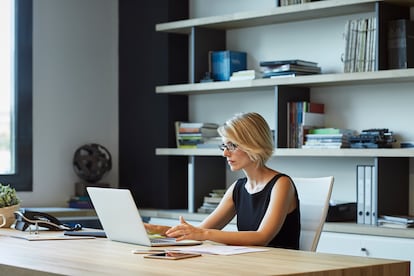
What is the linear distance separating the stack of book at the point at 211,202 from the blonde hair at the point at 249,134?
1.75 meters

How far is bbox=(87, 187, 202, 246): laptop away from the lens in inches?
118

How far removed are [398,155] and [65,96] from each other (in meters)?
2.55

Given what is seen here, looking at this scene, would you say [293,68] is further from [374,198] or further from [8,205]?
[8,205]

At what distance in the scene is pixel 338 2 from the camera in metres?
4.55

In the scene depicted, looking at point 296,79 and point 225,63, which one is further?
point 225,63

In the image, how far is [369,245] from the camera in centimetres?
425

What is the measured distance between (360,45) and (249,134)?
1371 mm

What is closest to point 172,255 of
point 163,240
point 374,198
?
point 163,240

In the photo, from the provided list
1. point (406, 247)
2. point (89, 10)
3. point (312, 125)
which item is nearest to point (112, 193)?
point (406, 247)

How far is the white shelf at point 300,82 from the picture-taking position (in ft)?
14.2

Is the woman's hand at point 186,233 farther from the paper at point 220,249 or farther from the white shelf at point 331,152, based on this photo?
the white shelf at point 331,152

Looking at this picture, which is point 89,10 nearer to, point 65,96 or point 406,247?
point 65,96

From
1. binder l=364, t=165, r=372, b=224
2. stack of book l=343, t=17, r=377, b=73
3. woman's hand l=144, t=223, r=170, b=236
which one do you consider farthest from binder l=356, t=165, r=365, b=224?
woman's hand l=144, t=223, r=170, b=236

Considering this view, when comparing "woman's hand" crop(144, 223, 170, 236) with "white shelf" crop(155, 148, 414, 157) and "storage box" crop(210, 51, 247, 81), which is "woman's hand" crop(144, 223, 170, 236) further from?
"storage box" crop(210, 51, 247, 81)
